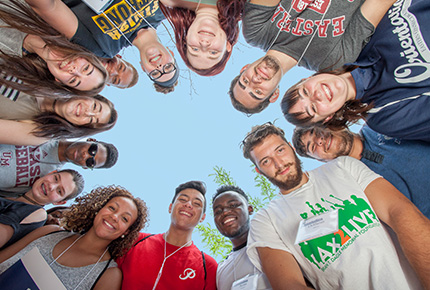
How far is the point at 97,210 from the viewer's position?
9.29 ft

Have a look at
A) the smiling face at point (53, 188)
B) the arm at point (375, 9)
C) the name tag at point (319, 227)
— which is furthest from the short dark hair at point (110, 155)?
the arm at point (375, 9)

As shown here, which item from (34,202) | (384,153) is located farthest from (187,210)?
(384,153)

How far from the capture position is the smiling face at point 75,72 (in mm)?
2209

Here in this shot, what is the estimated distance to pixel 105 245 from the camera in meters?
2.56

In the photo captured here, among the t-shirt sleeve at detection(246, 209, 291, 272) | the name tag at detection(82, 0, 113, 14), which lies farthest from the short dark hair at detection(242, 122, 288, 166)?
the name tag at detection(82, 0, 113, 14)

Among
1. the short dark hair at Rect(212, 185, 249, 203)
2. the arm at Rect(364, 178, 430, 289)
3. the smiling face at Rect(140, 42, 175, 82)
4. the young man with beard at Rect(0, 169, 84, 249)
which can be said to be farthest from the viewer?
the short dark hair at Rect(212, 185, 249, 203)

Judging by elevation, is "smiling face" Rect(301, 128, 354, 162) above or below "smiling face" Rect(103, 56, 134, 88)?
below

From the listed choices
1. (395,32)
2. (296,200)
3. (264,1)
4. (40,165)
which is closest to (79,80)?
(40,165)

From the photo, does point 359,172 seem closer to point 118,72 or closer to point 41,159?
point 118,72

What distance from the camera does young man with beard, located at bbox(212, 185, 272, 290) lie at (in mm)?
2145

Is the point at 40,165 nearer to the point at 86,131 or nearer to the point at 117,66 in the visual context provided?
the point at 86,131

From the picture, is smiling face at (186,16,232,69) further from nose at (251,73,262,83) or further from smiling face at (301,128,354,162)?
smiling face at (301,128,354,162)

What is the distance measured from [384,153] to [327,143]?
0.59m

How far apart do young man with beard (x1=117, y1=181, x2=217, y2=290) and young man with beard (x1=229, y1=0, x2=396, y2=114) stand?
156 cm
